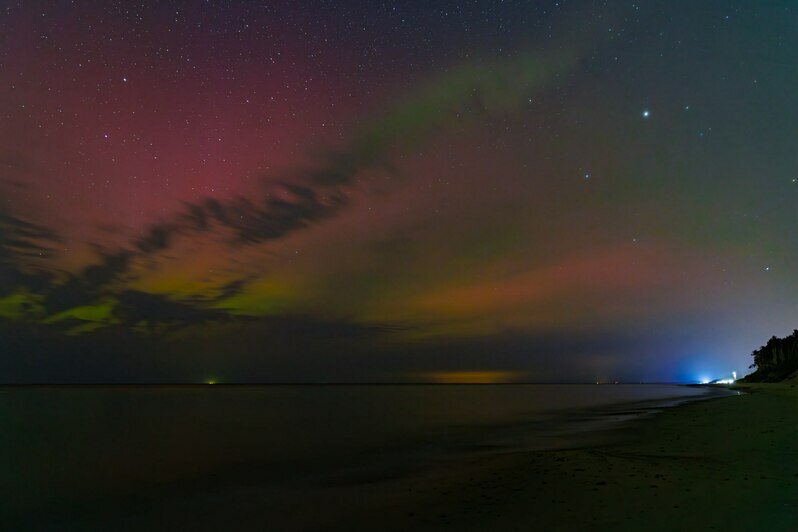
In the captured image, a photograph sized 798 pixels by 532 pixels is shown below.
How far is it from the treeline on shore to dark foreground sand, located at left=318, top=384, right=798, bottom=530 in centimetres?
8976

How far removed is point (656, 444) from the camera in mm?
18031

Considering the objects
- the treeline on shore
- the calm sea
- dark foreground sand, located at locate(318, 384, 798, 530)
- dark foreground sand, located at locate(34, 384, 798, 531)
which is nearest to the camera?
dark foreground sand, located at locate(318, 384, 798, 530)

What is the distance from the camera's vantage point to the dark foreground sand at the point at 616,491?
8406 mm

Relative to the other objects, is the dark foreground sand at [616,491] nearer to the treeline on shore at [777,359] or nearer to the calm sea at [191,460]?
the calm sea at [191,460]

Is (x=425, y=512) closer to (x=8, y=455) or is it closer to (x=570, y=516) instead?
(x=570, y=516)

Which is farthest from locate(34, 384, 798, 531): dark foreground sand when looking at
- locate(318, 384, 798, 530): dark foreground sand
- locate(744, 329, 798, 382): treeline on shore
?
locate(744, 329, 798, 382): treeline on shore

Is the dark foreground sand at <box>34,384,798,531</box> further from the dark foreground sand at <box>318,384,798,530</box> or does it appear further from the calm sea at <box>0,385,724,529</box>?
the calm sea at <box>0,385,724,529</box>

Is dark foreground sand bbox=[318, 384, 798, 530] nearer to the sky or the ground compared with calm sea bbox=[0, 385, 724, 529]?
nearer to the sky

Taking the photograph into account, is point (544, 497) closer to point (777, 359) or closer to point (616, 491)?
point (616, 491)

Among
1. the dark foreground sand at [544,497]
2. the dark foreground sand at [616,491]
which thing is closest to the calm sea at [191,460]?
the dark foreground sand at [544,497]

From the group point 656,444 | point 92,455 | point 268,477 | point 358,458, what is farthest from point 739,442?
point 92,455

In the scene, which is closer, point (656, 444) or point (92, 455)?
point (656, 444)

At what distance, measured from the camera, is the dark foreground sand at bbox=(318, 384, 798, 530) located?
8.41 meters

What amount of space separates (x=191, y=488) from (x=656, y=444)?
57.0 feet
